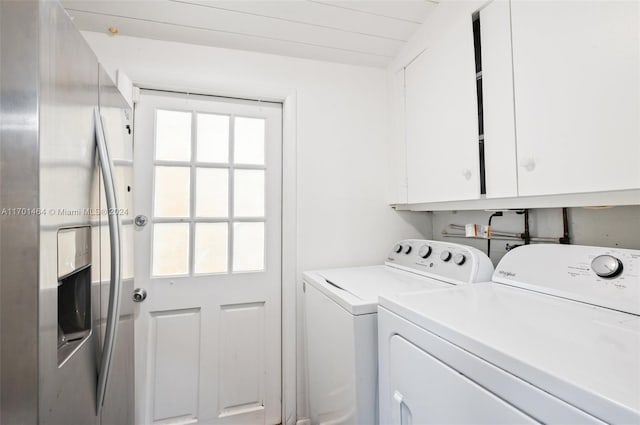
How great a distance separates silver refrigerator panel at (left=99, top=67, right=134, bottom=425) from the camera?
94cm

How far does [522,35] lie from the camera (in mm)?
1053

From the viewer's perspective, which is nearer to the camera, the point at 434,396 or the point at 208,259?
the point at 434,396

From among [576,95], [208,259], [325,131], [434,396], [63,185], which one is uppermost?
[325,131]

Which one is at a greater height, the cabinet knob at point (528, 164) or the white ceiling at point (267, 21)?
the white ceiling at point (267, 21)

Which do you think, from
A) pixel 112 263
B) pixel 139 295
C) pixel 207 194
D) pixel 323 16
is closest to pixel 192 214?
pixel 207 194

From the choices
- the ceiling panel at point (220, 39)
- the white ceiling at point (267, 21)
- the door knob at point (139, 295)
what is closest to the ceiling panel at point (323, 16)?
the white ceiling at point (267, 21)

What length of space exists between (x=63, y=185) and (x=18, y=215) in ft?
0.44

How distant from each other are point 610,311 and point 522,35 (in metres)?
0.94

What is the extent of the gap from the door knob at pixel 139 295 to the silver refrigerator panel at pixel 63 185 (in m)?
0.72

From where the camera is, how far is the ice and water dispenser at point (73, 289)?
0.72 meters

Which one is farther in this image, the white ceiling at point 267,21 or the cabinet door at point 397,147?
the cabinet door at point 397,147

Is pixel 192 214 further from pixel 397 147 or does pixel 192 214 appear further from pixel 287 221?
pixel 397 147

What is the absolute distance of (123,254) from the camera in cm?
115

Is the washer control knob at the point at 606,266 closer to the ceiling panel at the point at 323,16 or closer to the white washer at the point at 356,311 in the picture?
the white washer at the point at 356,311
